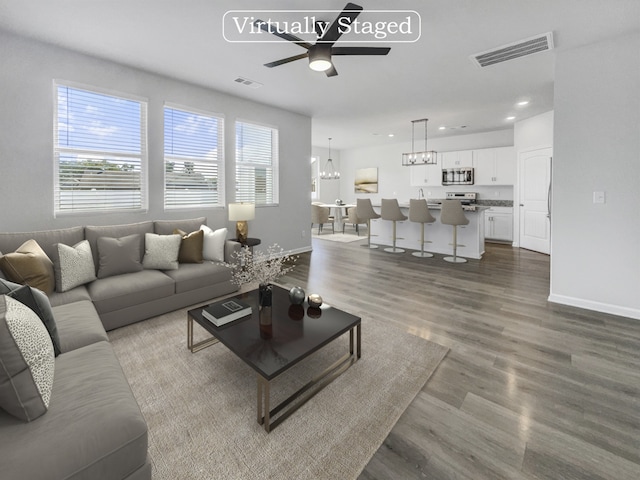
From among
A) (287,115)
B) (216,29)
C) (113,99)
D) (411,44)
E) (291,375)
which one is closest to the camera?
(291,375)

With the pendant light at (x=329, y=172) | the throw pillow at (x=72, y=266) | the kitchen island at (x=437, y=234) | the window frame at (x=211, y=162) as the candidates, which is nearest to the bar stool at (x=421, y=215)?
the kitchen island at (x=437, y=234)

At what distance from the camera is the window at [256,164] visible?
197 inches

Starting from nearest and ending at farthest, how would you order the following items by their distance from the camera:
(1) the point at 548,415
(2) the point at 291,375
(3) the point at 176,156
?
1. (1) the point at 548,415
2. (2) the point at 291,375
3. (3) the point at 176,156

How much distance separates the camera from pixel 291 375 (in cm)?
209

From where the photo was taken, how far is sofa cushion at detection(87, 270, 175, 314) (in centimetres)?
266

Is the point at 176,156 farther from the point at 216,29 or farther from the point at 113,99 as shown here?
the point at 216,29

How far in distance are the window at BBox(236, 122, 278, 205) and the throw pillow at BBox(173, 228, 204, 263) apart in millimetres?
1600

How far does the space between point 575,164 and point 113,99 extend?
5.33 m

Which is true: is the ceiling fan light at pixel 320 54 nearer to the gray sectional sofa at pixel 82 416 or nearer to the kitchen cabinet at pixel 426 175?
the gray sectional sofa at pixel 82 416

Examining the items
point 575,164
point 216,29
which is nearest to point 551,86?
point 575,164

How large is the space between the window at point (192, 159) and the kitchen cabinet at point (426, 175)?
6039 millimetres

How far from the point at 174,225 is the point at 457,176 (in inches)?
280

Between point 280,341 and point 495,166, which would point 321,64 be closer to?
point 280,341

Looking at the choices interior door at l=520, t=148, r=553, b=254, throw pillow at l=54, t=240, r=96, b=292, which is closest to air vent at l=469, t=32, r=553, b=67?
interior door at l=520, t=148, r=553, b=254
